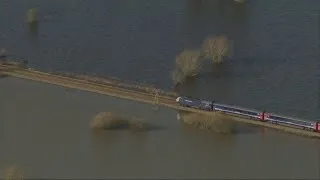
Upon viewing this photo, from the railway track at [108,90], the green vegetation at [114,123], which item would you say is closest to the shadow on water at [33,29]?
the railway track at [108,90]

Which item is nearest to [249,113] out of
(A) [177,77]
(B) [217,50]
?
(A) [177,77]

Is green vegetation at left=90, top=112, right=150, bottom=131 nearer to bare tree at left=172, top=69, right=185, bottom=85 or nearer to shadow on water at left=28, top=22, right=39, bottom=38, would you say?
bare tree at left=172, top=69, right=185, bottom=85

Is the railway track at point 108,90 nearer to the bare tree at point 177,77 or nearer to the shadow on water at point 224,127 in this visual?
the shadow on water at point 224,127

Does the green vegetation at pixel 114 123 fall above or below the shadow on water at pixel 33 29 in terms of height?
below

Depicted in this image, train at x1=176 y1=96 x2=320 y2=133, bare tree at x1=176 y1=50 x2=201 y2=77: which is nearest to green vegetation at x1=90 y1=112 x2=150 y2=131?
train at x1=176 y1=96 x2=320 y2=133

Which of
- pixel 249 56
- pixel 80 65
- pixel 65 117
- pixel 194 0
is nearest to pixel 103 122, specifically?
pixel 65 117

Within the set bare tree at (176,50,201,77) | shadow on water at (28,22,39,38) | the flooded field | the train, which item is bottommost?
the flooded field

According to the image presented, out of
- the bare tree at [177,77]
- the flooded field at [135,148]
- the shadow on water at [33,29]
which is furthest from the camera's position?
the shadow on water at [33,29]
